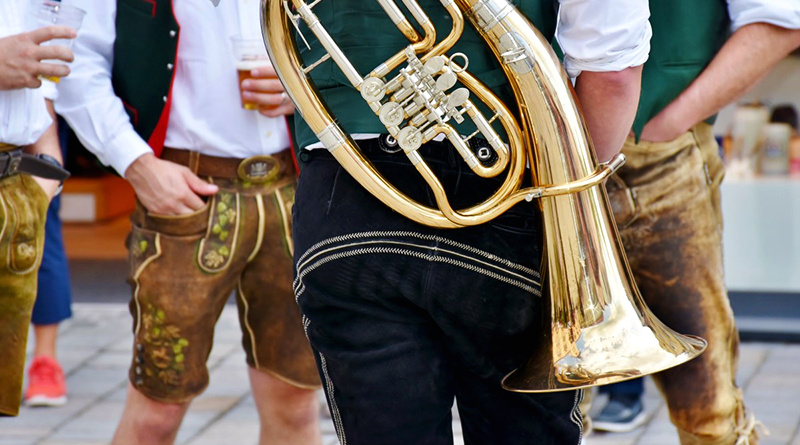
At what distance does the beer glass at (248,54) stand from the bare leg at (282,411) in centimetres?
70

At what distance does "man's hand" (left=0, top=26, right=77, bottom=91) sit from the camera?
2.41m

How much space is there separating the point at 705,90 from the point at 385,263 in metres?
1.04

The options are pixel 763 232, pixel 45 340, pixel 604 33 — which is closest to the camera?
pixel 604 33

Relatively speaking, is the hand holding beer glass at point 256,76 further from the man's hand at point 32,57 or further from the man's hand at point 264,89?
the man's hand at point 32,57

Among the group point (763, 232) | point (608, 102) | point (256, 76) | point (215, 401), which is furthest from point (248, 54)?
point (763, 232)

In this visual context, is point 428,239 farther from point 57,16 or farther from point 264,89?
point 57,16

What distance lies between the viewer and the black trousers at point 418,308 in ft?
6.04

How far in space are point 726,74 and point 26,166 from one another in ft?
5.12

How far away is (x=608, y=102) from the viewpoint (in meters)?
1.81

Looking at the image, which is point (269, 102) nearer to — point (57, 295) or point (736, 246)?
point (57, 295)

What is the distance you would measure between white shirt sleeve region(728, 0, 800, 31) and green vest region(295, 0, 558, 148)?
2.59 feet

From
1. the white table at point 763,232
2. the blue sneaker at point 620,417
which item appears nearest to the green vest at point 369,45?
the blue sneaker at point 620,417

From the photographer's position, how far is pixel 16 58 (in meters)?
2.42

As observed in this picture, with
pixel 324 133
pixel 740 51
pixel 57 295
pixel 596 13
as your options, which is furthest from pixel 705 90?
pixel 57 295
